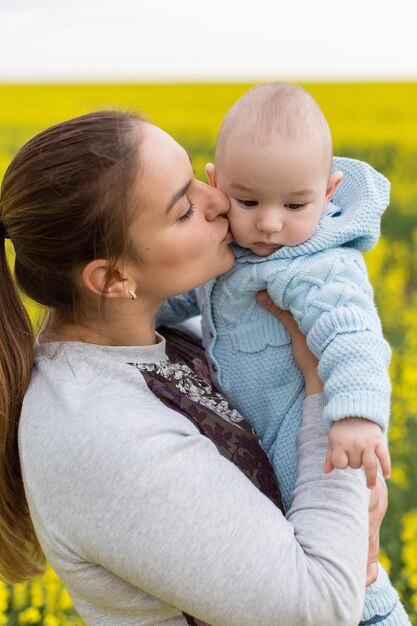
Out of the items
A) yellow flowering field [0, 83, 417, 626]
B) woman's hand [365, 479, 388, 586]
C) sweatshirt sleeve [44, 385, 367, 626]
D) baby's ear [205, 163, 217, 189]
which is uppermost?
baby's ear [205, 163, 217, 189]

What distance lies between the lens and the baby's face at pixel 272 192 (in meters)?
1.73

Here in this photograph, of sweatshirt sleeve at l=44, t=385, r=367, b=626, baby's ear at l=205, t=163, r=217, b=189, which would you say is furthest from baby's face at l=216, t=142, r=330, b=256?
sweatshirt sleeve at l=44, t=385, r=367, b=626

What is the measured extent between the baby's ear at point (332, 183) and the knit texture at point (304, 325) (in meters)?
0.04

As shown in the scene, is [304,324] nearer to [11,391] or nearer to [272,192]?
[272,192]

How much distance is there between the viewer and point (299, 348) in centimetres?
178

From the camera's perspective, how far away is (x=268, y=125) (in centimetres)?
175

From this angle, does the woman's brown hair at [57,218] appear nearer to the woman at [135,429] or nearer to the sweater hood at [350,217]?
the woman at [135,429]

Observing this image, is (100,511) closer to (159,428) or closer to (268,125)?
(159,428)

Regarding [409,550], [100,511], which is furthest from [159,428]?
[409,550]

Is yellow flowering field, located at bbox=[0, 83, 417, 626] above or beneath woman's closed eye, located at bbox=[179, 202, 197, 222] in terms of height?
beneath

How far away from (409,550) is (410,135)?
855cm

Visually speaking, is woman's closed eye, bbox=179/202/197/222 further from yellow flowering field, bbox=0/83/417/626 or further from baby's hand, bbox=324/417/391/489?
baby's hand, bbox=324/417/391/489

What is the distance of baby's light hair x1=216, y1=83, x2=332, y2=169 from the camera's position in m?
1.75

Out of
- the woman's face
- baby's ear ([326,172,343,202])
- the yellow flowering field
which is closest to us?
the woman's face
